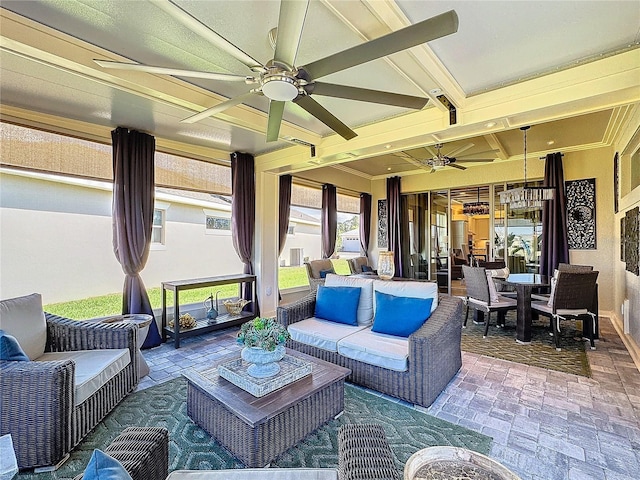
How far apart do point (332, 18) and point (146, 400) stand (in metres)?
3.40

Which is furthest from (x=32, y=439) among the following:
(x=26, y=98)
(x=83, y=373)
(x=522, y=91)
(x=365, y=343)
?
(x=522, y=91)

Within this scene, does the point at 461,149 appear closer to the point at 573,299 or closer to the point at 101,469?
the point at 573,299

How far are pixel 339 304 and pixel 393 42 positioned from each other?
256 centimetres

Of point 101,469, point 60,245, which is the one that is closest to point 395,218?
point 60,245

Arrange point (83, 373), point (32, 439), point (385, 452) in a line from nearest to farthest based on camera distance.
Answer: point (385, 452)
point (32, 439)
point (83, 373)

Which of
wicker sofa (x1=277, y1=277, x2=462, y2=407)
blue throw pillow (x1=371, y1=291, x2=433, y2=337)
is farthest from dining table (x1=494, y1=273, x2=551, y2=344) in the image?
blue throw pillow (x1=371, y1=291, x2=433, y2=337)

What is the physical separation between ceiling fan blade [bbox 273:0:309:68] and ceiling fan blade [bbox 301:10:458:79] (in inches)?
7.8

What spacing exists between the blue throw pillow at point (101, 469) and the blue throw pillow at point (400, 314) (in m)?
2.54

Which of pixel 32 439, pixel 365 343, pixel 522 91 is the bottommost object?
pixel 32 439

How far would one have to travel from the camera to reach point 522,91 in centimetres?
304

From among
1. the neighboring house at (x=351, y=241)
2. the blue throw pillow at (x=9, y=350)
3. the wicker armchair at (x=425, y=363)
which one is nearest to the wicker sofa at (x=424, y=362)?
the wicker armchair at (x=425, y=363)

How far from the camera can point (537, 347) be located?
4016 millimetres

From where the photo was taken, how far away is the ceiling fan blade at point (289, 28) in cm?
147

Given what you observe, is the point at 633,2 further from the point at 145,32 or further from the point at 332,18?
the point at 145,32
